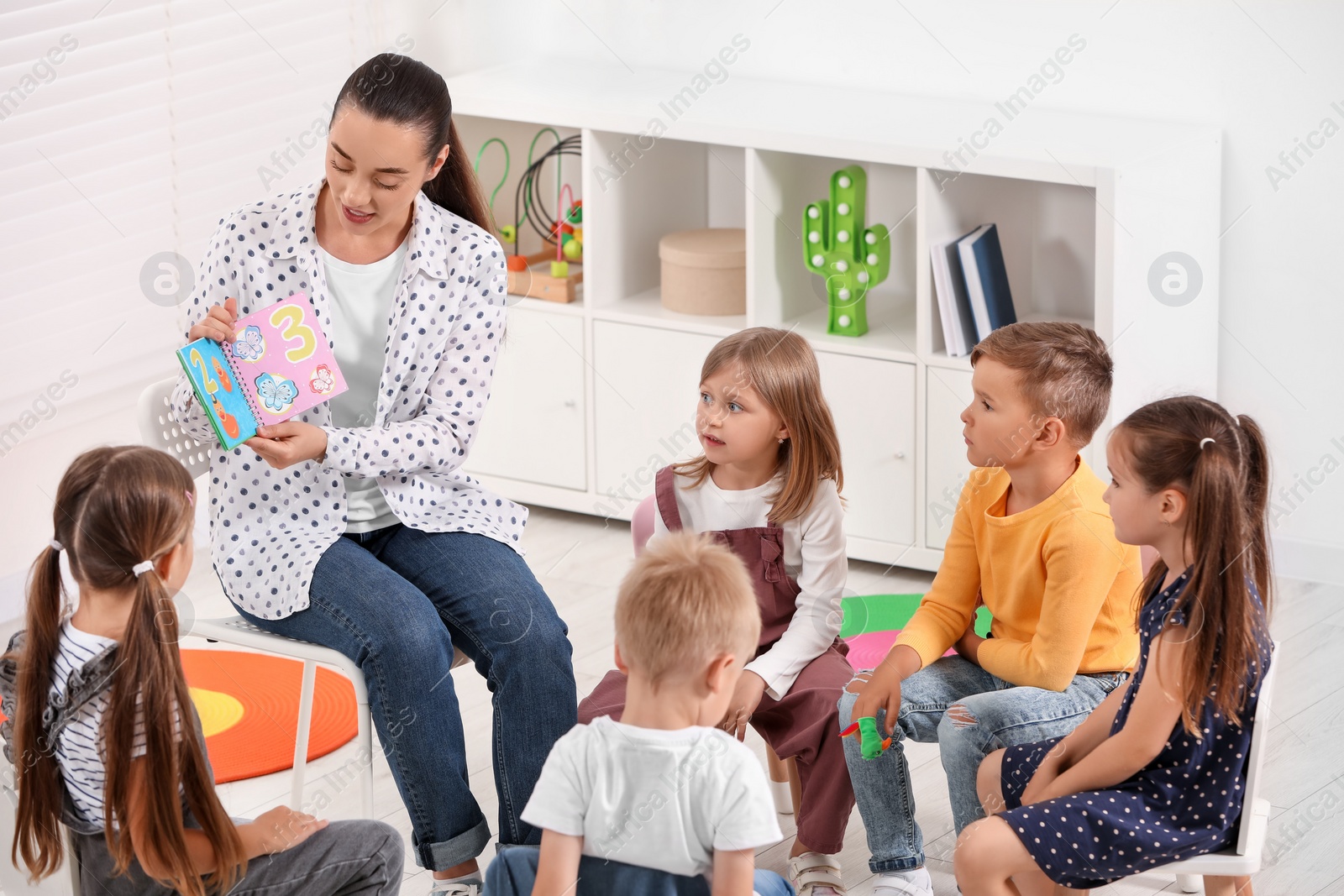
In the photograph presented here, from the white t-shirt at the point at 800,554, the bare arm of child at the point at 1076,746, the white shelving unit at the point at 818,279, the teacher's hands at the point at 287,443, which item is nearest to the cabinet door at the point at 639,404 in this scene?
the white shelving unit at the point at 818,279

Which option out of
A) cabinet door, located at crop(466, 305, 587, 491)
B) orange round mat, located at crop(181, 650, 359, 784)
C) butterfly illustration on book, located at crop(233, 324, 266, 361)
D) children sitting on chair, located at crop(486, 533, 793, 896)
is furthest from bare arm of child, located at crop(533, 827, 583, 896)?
cabinet door, located at crop(466, 305, 587, 491)

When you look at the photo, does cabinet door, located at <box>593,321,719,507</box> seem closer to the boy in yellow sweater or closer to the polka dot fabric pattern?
the polka dot fabric pattern

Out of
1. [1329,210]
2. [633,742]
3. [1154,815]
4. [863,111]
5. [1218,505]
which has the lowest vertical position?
[1154,815]

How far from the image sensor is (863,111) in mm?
3104

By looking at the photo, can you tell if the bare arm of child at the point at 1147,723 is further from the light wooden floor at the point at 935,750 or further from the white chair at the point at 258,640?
the white chair at the point at 258,640

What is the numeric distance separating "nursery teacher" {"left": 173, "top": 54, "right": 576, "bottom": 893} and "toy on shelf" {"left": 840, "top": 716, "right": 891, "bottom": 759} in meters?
0.35

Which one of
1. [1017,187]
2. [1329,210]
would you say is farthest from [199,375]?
[1329,210]

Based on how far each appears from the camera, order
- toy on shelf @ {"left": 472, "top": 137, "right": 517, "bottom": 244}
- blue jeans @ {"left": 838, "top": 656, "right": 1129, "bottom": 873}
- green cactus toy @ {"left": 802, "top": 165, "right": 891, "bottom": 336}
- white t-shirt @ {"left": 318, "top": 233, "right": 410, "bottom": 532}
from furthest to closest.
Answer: toy on shelf @ {"left": 472, "top": 137, "right": 517, "bottom": 244}, green cactus toy @ {"left": 802, "top": 165, "right": 891, "bottom": 336}, white t-shirt @ {"left": 318, "top": 233, "right": 410, "bottom": 532}, blue jeans @ {"left": 838, "top": 656, "right": 1129, "bottom": 873}

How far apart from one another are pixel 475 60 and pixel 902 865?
7.60 feet

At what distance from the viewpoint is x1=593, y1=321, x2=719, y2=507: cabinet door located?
318 centimetres

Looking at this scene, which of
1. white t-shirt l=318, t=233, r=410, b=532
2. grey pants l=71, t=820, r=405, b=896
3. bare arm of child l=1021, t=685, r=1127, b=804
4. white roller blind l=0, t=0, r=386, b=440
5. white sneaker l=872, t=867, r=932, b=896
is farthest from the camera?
white roller blind l=0, t=0, r=386, b=440

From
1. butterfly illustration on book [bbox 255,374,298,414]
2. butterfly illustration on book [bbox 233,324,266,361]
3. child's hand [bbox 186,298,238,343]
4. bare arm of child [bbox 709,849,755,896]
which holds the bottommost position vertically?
bare arm of child [bbox 709,849,755,896]

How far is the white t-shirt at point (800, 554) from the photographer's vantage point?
Answer: 6.27 feet

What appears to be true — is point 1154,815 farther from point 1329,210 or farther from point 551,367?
point 551,367
